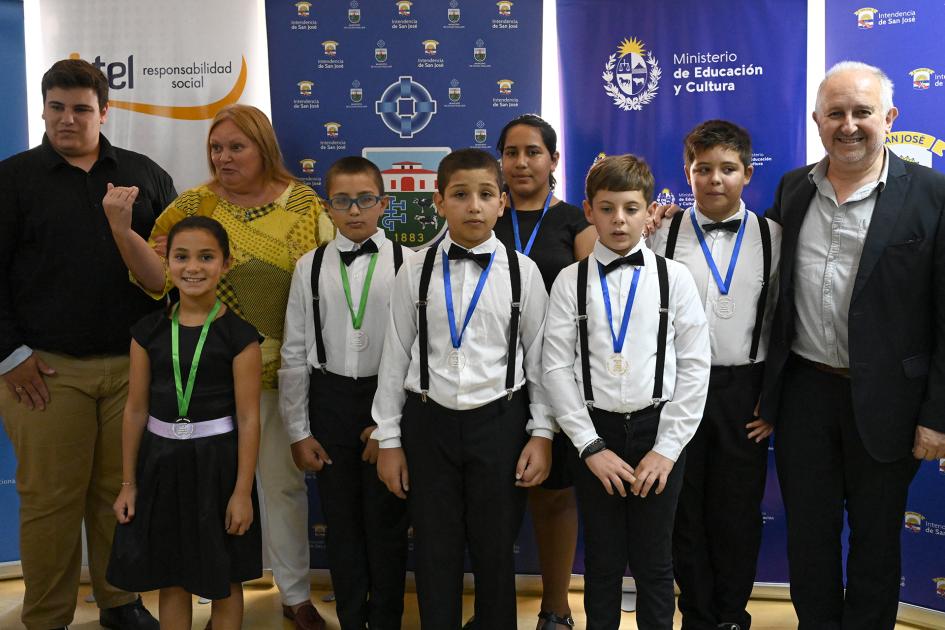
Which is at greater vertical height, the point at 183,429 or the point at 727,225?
the point at 727,225

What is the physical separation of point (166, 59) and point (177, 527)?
2.36 meters

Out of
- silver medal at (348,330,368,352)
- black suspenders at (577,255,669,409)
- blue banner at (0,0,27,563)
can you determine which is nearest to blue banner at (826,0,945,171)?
black suspenders at (577,255,669,409)

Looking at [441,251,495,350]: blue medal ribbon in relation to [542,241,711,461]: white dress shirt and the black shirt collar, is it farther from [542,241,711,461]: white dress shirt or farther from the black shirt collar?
the black shirt collar

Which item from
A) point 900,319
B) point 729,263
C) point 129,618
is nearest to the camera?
point 900,319

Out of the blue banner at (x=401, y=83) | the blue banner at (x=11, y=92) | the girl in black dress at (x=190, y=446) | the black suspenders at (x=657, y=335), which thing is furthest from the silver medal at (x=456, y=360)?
the blue banner at (x=11, y=92)

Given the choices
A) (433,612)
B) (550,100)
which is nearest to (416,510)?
(433,612)

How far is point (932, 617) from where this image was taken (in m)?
3.66

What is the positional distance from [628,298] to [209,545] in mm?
1669

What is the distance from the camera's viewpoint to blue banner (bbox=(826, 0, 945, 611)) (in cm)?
355

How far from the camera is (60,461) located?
3234 millimetres

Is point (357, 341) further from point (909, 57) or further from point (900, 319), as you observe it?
point (909, 57)

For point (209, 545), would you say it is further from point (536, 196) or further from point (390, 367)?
point (536, 196)

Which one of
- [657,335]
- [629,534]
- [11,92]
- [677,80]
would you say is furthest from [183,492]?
[677,80]

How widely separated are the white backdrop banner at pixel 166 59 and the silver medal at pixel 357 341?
1525mm
